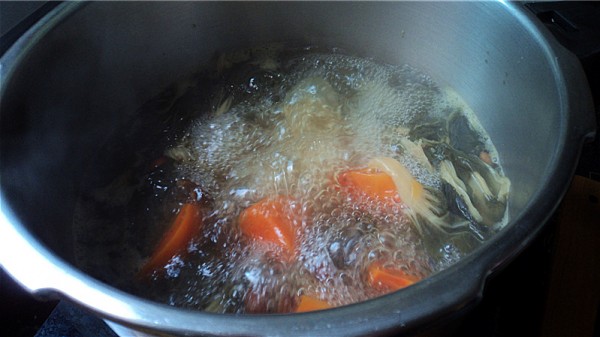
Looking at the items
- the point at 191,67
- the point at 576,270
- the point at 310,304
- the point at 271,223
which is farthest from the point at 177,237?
the point at 576,270

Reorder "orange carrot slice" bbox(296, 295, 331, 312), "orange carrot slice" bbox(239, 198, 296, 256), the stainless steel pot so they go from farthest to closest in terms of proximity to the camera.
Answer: "orange carrot slice" bbox(239, 198, 296, 256)
"orange carrot slice" bbox(296, 295, 331, 312)
the stainless steel pot

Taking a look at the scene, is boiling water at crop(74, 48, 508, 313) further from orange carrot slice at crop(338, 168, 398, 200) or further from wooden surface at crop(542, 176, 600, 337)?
wooden surface at crop(542, 176, 600, 337)

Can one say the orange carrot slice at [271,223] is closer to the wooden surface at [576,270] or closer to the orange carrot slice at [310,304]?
the orange carrot slice at [310,304]

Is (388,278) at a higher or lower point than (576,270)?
higher

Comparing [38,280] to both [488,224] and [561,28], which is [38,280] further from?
[561,28]

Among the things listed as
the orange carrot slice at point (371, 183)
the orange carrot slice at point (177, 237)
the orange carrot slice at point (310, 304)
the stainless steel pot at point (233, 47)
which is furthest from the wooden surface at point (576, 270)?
the orange carrot slice at point (177, 237)

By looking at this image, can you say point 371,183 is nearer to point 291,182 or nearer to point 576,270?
point 291,182

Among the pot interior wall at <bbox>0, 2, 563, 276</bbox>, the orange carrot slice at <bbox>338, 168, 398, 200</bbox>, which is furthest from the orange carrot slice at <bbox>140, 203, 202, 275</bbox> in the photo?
the orange carrot slice at <bbox>338, 168, 398, 200</bbox>
